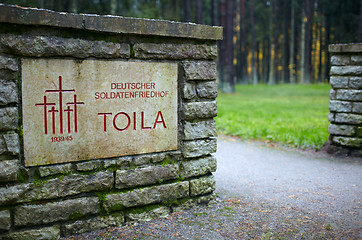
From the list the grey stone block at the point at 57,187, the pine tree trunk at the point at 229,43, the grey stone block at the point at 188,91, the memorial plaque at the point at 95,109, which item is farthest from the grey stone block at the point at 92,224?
the pine tree trunk at the point at 229,43

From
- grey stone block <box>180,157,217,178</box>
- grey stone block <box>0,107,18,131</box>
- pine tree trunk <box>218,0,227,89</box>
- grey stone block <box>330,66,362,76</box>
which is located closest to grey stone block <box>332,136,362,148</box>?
grey stone block <box>330,66,362,76</box>

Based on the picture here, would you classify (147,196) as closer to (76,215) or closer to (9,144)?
(76,215)

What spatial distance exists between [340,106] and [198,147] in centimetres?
355

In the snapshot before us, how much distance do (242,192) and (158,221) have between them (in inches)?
54.0

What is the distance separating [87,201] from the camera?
3.02 metres

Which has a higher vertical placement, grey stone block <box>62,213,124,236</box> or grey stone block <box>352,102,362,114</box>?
grey stone block <box>352,102,362,114</box>

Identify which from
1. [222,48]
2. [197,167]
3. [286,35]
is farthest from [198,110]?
[286,35]

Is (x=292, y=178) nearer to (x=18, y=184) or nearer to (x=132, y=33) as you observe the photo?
(x=132, y=33)

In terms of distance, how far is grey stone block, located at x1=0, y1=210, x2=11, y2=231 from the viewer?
267 cm

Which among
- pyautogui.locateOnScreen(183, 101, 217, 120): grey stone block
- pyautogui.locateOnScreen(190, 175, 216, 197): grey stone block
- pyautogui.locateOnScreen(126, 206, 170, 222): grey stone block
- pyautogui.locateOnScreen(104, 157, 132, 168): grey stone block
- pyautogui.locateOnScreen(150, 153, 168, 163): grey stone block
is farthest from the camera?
pyautogui.locateOnScreen(190, 175, 216, 197): grey stone block

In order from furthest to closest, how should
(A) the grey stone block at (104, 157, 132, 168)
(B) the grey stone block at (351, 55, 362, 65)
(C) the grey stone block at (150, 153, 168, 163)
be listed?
(B) the grey stone block at (351, 55, 362, 65) < (C) the grey stone block at (150, 153, 168, 163) < (A) the grey stone block at (104, 157, 132, 168)

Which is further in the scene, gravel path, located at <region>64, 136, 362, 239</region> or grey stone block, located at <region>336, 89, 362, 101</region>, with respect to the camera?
grey stone block, located at <region>336, 89, 362, 101</region>

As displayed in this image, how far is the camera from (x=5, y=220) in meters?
2.68

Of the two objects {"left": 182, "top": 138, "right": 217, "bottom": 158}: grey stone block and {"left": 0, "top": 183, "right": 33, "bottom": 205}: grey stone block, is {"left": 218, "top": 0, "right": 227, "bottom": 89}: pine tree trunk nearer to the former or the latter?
{"left": 182, "top": 138, "right": 217, "bottom": 158}: grey stone block
